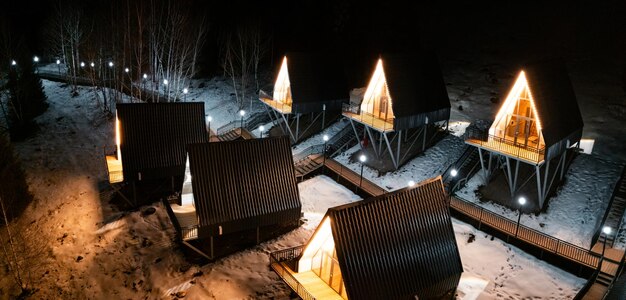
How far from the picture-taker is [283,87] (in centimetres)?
3950

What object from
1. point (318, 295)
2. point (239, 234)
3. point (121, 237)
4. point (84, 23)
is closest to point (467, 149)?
point (239, 234)

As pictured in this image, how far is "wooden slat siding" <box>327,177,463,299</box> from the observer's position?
1652 cm

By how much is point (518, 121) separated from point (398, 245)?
1509 centimetres

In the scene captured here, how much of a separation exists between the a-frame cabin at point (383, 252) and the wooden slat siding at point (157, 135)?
13.6 metres

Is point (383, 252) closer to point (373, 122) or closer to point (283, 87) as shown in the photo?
point (373, 122)

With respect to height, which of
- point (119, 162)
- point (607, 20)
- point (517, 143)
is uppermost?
point (607, 20)

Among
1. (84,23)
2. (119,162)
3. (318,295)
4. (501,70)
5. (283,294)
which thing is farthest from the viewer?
(84,23)

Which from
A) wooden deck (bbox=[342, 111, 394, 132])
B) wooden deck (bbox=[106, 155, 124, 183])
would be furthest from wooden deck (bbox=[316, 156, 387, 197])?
wooden deck (bbox=[106, 155, 124, 183])

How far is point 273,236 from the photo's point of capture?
25.9 metres

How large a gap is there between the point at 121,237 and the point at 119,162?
6.67 meters

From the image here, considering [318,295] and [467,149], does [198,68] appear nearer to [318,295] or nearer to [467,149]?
[467,149]

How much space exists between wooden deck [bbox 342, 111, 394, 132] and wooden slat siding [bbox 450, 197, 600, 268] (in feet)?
23.9

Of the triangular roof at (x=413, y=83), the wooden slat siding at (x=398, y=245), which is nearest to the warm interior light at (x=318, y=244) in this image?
the wooden slat siding at (x=398, y=245)

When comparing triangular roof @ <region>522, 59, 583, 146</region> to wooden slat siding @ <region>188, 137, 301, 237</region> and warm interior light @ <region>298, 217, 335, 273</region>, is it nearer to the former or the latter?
wooden slat siding @ <region>188, 137, 301, 237</region>
